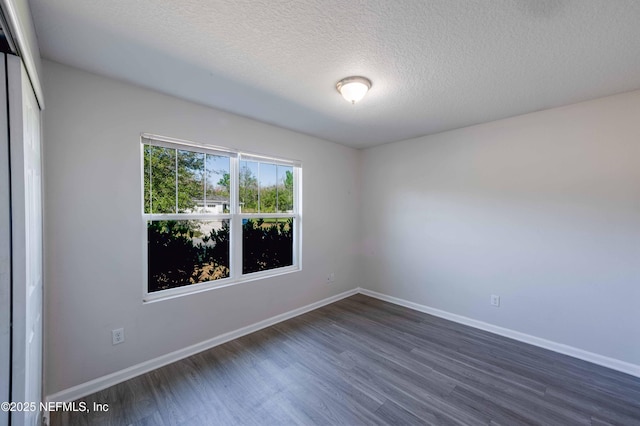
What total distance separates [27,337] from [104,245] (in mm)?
1119

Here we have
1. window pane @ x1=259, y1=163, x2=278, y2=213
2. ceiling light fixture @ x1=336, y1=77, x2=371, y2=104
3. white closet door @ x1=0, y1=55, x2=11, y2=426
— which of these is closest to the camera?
white closet door @ x1=0, y1=55, x2=11, y2=426

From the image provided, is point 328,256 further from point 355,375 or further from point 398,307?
point 355,375

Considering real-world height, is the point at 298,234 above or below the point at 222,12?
below

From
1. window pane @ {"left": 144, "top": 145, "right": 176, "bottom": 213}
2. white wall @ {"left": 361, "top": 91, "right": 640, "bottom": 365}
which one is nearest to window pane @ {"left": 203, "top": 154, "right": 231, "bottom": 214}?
window pane @ {"left": 144, "top": 145, "right": 176, "bottom": 213}

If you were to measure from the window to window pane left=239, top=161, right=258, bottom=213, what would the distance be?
0.04ft

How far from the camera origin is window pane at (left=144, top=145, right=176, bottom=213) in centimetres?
232

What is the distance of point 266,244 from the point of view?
330cm

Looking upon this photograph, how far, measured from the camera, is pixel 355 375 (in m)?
2.22

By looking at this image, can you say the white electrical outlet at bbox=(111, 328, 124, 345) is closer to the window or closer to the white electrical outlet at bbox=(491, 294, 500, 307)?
the window

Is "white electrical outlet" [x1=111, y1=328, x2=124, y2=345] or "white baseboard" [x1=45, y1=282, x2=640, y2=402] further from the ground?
"white electrical outlet" [x1=111, y1=328, x2=124, y2=345]

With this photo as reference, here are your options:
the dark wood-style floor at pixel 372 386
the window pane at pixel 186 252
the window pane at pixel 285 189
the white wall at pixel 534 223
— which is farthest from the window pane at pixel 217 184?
the white wall at pixel 534 223

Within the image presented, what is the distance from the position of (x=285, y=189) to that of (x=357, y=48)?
210 cm

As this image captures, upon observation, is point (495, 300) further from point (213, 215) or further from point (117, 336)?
point (117, 336)

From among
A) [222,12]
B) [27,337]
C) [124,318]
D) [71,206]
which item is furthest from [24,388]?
[222,12]
